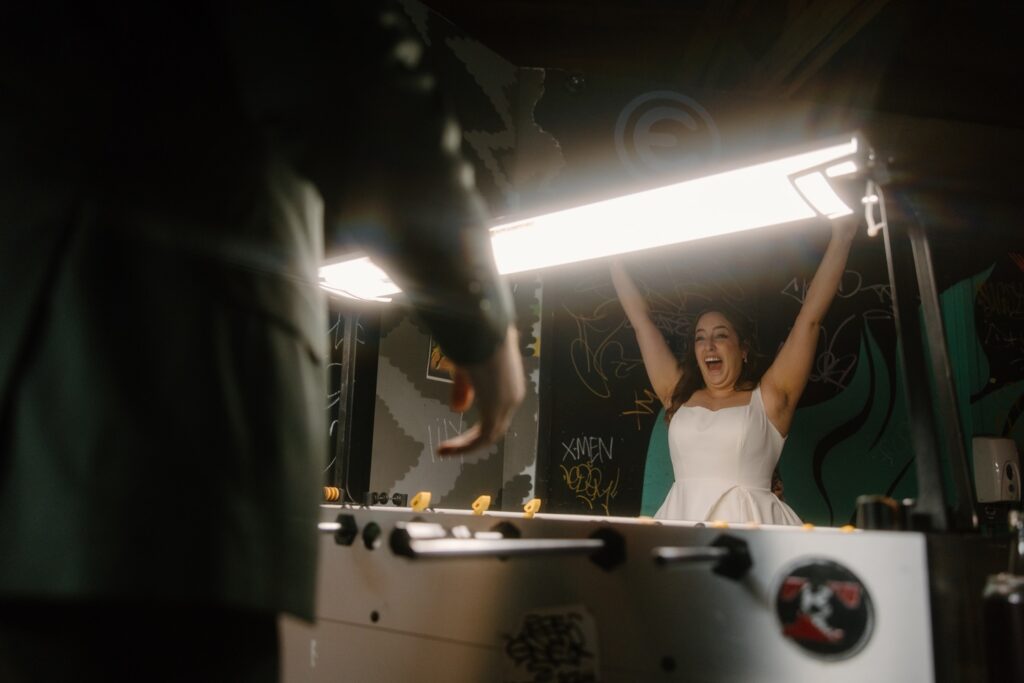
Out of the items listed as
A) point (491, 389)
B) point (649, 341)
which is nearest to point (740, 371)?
point (649, 341)

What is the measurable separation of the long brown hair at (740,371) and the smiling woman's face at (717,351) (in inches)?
0.8

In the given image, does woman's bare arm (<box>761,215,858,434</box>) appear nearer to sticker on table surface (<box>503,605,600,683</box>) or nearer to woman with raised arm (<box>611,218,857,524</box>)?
woman with raised arm (<box>611,218,857,524</box>)

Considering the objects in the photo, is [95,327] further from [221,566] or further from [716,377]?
[716,377]

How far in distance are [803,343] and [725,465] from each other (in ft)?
2.64

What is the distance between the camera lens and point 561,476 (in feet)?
11.3

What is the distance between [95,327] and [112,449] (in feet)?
0.34

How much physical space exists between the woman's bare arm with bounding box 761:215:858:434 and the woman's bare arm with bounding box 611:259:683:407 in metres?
0.47

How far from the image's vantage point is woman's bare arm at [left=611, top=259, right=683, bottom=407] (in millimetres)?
3576

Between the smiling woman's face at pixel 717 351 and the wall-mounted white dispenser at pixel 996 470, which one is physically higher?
the smiling woman's face at pixel 717 351

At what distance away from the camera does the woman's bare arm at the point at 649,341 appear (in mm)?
3576

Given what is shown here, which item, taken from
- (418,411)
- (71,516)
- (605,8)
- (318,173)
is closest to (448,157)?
(318,173)

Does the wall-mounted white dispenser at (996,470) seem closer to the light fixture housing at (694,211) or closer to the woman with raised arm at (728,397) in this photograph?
the woman with raised arm at (728,397)

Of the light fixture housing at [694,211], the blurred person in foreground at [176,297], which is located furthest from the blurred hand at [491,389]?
the light fixture housing at [694,211]

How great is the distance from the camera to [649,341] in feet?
11.9
